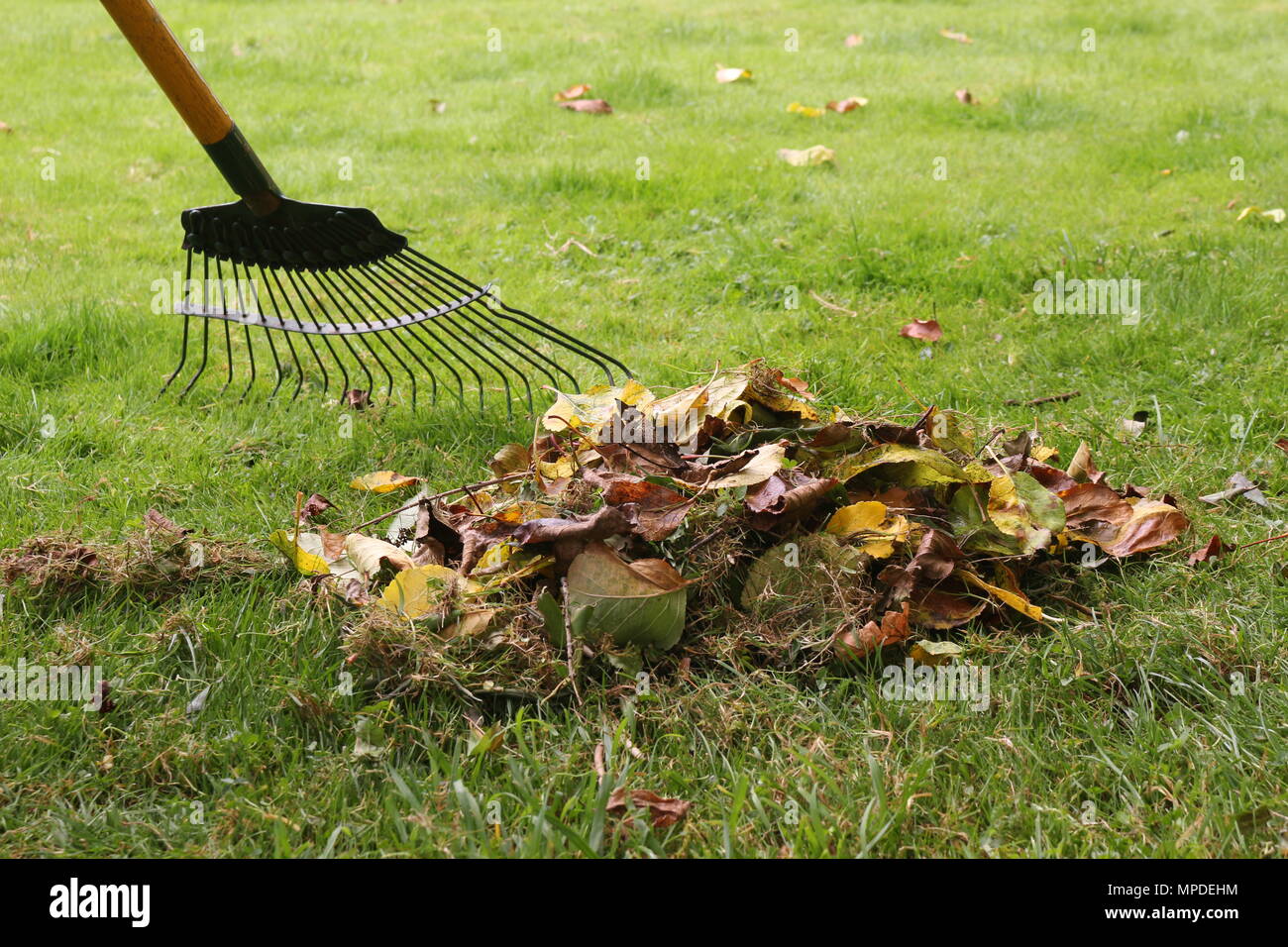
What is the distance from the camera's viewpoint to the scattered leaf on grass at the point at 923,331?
13.8 ft

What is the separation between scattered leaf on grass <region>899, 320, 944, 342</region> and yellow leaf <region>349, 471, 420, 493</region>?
6.92ft

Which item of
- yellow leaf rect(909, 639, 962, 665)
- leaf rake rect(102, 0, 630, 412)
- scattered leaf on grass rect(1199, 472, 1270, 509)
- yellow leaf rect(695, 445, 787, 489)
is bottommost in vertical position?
yellow leaf rect(909, 639, 962, 665)

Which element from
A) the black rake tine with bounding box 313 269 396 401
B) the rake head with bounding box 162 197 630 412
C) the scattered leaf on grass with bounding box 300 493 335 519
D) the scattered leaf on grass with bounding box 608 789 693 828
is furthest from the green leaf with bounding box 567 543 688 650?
the black rake tine with bounding box 313 269 396 401

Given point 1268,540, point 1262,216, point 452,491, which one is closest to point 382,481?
point 452,491

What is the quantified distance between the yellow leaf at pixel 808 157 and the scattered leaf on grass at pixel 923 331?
87.7 inches

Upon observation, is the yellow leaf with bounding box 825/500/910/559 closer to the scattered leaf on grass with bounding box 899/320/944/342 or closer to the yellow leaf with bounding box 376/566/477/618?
the yellow leaf with bounding box 376/566/477/618

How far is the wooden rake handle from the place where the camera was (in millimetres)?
2979

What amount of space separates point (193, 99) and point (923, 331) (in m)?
2.72

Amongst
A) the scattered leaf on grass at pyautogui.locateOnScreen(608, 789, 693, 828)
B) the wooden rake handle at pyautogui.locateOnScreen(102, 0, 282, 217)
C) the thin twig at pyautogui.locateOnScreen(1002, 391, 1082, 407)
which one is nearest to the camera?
the scattered leaf on grass at pyautogui.locateOnScreen(608, 789, 693, 828)

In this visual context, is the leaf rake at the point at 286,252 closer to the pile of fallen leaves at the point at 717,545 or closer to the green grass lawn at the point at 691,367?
the green grass lawn at the point at 691,367

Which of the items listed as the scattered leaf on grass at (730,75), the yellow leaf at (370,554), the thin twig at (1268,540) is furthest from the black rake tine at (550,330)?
the scattered leaf on grass at (730,75)

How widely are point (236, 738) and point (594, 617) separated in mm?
775

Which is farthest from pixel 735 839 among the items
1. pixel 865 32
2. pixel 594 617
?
pixel 865 32

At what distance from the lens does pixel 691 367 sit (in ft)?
13.0
